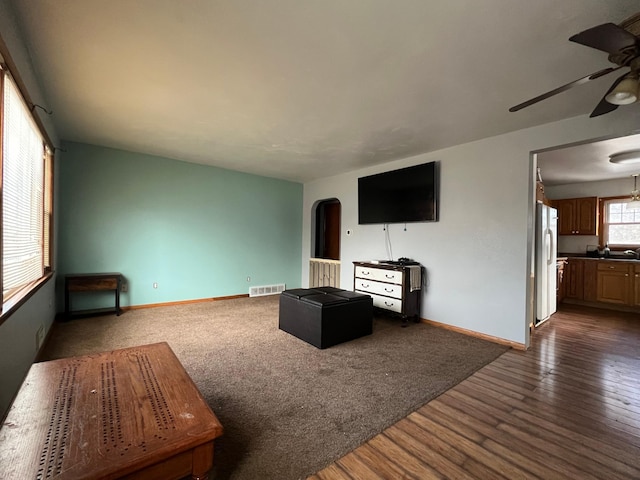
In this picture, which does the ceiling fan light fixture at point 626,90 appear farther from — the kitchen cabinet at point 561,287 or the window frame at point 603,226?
the window frame at point 603,226

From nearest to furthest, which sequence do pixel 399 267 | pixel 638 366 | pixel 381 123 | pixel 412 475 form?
pixel 412 475
pixel 638 366
pixel 381 123
pixel 399 267

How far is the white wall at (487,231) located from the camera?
3199mm

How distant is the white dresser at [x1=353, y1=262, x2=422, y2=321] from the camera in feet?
13.0

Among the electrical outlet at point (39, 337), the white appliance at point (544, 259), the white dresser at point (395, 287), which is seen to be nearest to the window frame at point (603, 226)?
the white appliance at point (544, 259)

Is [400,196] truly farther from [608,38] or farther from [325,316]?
[608,38]

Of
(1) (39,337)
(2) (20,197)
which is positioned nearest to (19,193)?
(2) (20,197)

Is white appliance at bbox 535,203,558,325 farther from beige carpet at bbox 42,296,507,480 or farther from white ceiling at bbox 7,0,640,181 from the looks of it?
white ceiling at bbox 7,0,640,181

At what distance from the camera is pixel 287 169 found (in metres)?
5.39

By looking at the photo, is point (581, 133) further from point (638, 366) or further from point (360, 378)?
point (360, 378)

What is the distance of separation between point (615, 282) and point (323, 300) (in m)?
5.66

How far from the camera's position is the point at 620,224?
5648 mm

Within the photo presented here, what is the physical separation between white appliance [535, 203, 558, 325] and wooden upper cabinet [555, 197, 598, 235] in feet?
7.24

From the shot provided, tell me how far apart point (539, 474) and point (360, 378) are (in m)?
1.26

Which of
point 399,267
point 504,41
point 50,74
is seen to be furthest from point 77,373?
point 399,267
